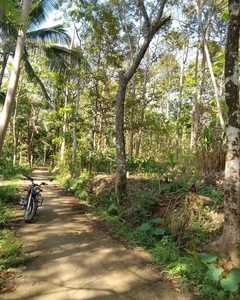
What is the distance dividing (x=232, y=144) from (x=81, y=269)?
3.08 meters

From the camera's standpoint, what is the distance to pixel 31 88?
2106 cm

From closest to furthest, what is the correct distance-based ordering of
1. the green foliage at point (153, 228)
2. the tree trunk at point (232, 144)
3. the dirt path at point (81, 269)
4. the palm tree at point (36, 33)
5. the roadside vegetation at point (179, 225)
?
the dirt path at point (81, 269), the roadside vegetation at point (179, 225), the tree trunk at point (232, 144), the green foliage at point (153, 228), the palm tree at point (36, 33)

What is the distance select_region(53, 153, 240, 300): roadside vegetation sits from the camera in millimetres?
3523

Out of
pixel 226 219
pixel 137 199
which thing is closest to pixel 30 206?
pixel 137 199

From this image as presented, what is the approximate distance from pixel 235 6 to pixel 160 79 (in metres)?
17.3

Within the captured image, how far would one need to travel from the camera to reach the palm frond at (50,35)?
11.5 meters

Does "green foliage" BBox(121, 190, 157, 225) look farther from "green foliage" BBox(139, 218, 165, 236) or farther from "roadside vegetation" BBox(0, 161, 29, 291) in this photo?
"roadside vegetation" BBox(0, 161, 29, 291)

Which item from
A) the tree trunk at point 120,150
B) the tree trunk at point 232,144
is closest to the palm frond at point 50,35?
the tree trunk at point 120,150

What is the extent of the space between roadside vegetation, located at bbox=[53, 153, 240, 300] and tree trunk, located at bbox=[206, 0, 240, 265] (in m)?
0.34

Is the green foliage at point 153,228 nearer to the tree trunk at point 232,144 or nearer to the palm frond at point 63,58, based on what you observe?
the tree trunk at point 232,144

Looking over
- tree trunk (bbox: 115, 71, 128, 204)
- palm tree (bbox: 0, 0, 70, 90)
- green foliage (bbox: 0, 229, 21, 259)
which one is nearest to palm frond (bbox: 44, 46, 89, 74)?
palm tree (bbox: 0, 0, 70, 90)

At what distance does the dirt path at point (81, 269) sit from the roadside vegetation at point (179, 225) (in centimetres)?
33

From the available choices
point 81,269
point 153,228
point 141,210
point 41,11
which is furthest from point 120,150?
point 41,11

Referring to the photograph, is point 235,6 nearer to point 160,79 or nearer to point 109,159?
point 109,159
